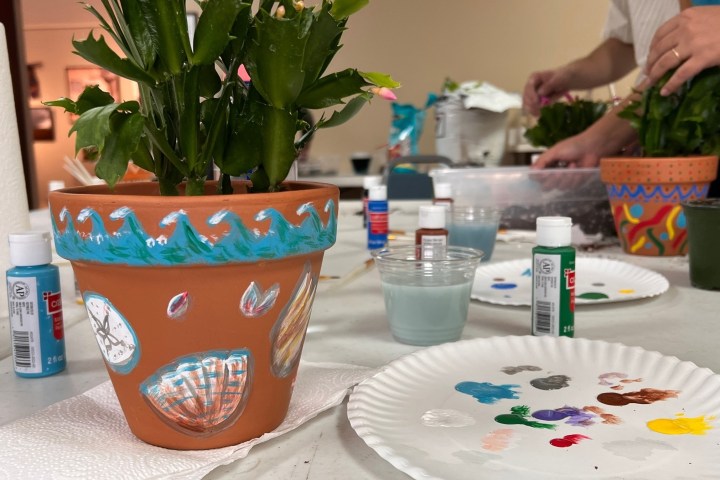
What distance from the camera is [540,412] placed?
0.44 meters

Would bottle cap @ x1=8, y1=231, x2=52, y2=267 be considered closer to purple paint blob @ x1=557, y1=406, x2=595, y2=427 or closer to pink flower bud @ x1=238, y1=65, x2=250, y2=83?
pink flower bud @ x1=238, y1=65, x2=250, y2=83

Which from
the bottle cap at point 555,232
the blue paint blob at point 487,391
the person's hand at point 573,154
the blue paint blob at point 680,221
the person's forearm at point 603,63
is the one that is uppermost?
the person's forearm at point 603,63

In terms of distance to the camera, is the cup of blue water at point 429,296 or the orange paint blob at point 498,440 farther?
the cup of blue water at point 429,296

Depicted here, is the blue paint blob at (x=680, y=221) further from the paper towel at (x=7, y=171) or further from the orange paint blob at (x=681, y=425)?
the paper towel at (x=7, y=171)

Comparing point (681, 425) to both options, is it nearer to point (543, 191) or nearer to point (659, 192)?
point (659, 192)

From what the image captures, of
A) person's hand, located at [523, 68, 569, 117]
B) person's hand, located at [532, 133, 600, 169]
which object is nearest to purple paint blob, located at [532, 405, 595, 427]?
person's hand, located at [532, 133, 600, 169]

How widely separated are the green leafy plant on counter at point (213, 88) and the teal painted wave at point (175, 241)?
30mm

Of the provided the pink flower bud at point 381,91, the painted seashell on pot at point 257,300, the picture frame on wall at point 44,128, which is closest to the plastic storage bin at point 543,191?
the pink flower bud at point 381,91

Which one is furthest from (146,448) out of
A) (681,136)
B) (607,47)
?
(607,47)

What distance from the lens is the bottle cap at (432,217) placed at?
791 mm

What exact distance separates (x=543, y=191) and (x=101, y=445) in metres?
1.02

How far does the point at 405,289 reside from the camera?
63cm

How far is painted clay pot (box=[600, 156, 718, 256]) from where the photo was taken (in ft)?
3.25

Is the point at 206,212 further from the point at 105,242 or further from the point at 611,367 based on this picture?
the point at 611,367
